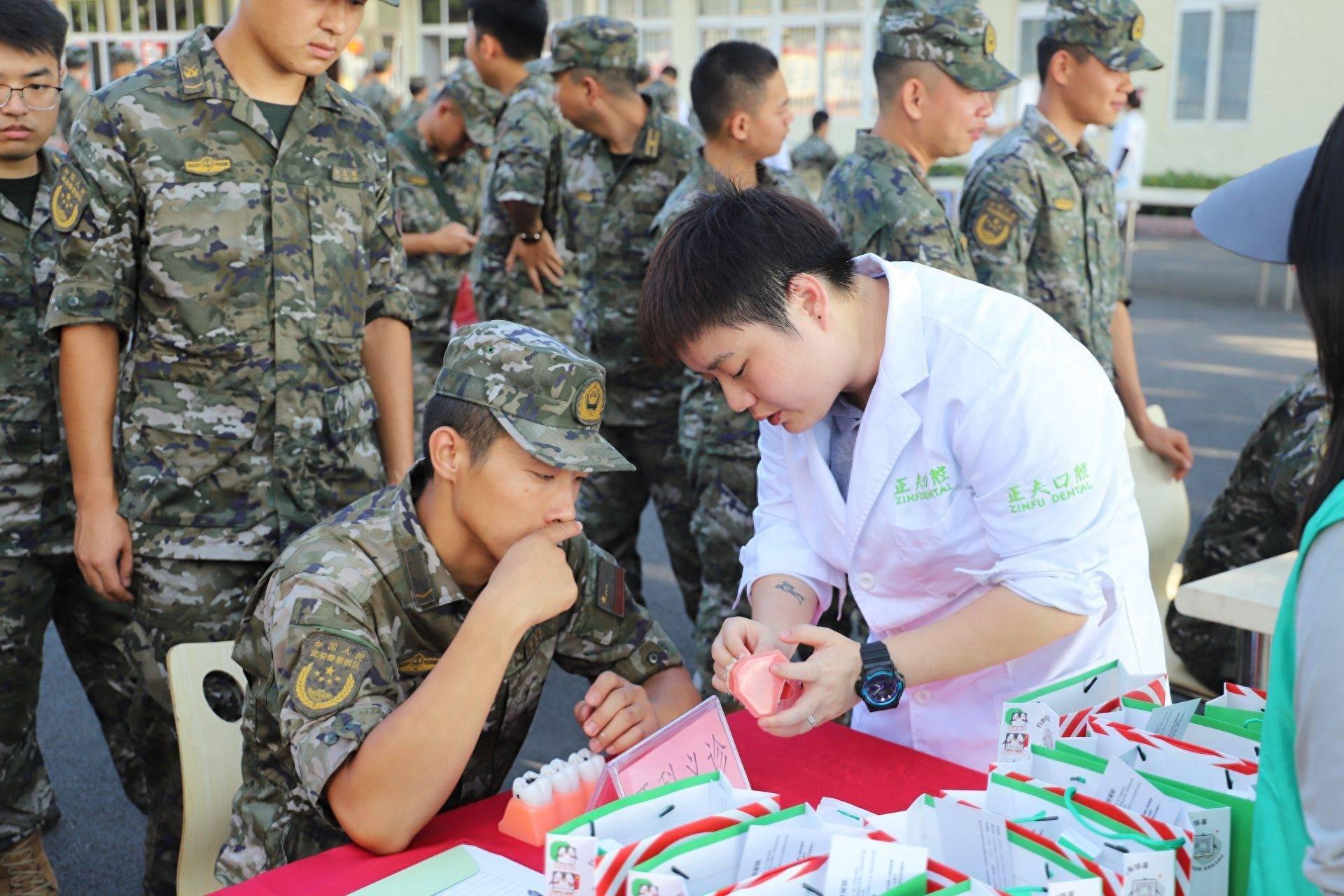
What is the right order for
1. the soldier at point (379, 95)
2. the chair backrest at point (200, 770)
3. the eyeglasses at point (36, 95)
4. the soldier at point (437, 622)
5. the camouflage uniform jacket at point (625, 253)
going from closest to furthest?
the soldier at point (437, 622)
the chair backrest at point (200, 770)
the eyeglasses at point (36, 95)
the camouflage uniform jacket at point (625, 253)
the soldier at point (379, 95)

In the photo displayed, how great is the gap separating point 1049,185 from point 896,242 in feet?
2.63

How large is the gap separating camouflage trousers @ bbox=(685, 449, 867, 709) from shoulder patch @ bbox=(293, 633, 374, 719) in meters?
1.73

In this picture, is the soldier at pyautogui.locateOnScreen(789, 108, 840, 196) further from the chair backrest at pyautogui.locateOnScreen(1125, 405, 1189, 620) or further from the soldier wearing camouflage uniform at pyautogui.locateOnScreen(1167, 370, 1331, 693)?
the soldier wearing camouflage uniform at pyautogui.locateOnScreen(1167, 370, 1331, 693)

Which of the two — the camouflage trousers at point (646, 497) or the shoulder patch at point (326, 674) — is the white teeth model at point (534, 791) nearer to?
the shoulder patch at point (326, 674)

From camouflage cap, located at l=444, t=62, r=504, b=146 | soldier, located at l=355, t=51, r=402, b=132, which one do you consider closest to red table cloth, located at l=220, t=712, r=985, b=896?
camouflage cap, located at l=444, t=62, r=504, b=146

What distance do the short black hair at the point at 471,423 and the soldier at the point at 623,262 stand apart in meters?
1.98

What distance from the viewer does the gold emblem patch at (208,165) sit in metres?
2.25

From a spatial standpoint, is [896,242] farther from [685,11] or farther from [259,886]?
[685,11]

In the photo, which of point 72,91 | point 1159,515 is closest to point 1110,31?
point 1159,515

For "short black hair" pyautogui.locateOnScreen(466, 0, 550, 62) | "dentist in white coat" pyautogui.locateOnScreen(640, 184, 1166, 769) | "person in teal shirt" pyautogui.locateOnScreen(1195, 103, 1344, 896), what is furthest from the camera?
"short black hair" pyautogui.locateOnScreen(466, 0, 550, 62)

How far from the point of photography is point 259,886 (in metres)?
1.42

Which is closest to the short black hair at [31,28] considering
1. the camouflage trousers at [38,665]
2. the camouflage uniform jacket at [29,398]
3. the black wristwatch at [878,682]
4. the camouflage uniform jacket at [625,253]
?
the camouflage uniform jacket at [29,398]

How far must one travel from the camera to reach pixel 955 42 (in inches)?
122

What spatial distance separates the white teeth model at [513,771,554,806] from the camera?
1.51 meters
